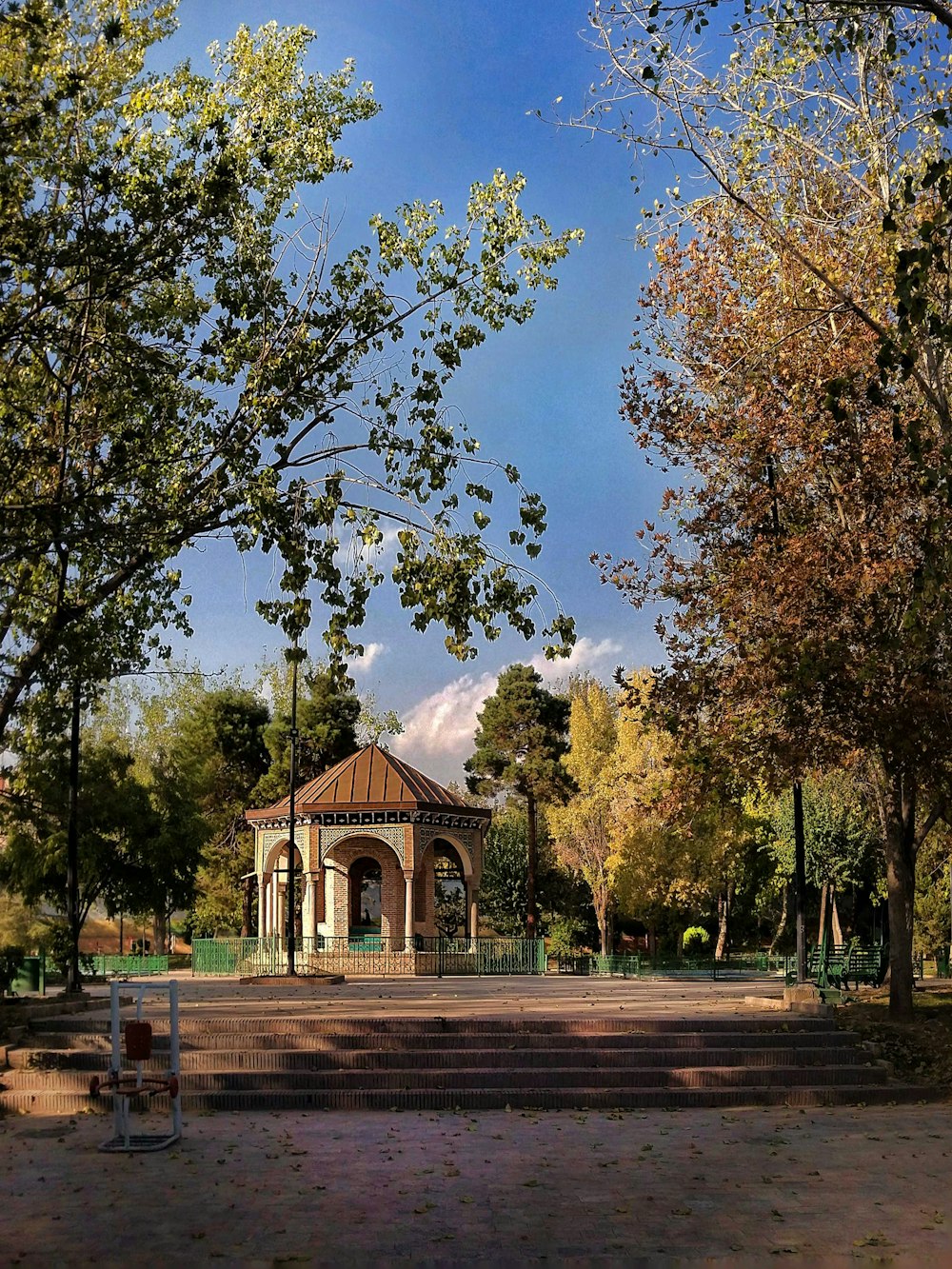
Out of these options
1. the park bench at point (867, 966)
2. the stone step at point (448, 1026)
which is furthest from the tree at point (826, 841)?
the stone step at point (448, 1026)

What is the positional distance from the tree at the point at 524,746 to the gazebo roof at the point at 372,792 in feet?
22.7

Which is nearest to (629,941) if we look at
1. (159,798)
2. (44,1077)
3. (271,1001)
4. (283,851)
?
(283,851)

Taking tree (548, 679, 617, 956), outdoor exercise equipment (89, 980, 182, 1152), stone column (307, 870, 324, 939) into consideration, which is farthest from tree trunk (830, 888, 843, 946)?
outdoor exercise equipment (89, 980, 182, 1152)

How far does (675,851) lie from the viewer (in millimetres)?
40625

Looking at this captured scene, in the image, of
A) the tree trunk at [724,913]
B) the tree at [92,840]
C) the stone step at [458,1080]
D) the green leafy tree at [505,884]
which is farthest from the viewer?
the green leafy tree at [505,884]

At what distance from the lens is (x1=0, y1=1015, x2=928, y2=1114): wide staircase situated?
14.0 m

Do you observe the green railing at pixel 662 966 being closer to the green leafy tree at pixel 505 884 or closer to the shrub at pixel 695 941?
the shrub at pixel 695 941

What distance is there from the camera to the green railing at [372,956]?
3326 centimetres

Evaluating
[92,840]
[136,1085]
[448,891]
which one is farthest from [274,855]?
[136,1085]

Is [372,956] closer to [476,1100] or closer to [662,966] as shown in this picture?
[662,966]

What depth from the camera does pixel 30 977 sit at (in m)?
26.2

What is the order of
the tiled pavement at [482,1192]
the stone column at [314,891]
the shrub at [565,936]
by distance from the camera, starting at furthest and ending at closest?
the shrub at [565,936] → the stone column at [314,891] → the tiled pavement at [482,1192]

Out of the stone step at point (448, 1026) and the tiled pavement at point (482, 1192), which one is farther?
the stone step at point (448, 1026)

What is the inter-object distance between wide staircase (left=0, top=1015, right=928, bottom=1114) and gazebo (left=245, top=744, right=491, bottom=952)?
65.2 ft
